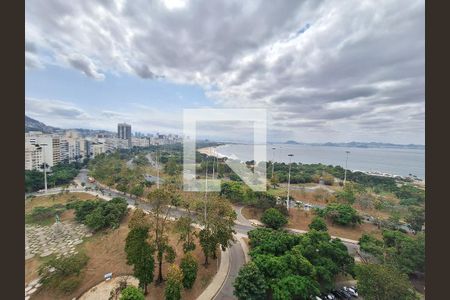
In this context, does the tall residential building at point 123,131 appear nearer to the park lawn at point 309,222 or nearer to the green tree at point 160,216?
the park lawn at point 309,222

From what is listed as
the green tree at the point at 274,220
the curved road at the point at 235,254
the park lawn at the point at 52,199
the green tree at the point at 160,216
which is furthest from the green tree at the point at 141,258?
the park lawn at the point at 52,199

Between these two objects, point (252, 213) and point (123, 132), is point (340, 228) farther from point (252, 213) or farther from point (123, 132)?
point (123, 132)

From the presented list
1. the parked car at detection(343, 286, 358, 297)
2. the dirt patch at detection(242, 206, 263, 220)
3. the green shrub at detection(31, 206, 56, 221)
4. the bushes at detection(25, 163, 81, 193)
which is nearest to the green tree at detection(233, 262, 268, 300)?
the parked car at detection(343, 286, 358, 297)

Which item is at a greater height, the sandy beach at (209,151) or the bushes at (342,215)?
the sandy beach at (209,151)

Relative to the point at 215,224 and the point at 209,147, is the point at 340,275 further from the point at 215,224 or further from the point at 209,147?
the point at 209,147

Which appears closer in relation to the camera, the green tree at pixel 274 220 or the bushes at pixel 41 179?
the green tree at pixel 274 220

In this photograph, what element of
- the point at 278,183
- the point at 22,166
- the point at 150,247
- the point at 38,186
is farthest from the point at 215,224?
the point at 38,186
